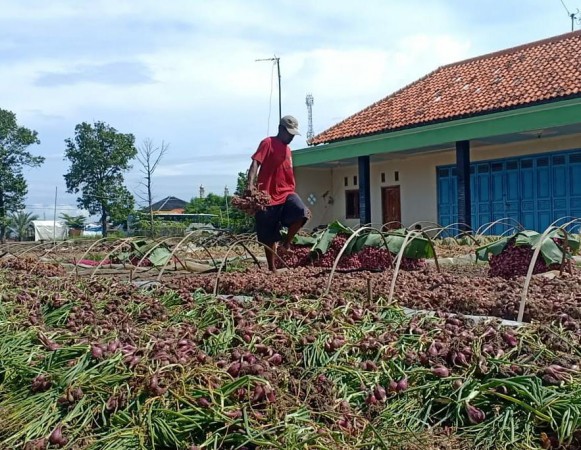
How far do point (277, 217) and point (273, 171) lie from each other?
47cm

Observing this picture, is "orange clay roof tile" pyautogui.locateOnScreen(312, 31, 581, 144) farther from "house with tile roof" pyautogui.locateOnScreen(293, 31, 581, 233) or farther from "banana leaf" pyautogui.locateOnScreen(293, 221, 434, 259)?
"banana leaf" pyautogui.locateOnScreen(293, 221, 434, 259)

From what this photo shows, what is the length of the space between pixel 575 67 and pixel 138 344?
49.9 ft

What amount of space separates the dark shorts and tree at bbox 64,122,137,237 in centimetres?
2693

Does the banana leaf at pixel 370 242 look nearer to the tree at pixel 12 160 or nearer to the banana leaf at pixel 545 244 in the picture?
the banana leaf at pixel 545 244

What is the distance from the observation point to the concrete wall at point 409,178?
1678cm

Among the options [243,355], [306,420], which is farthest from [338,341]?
[306,420]

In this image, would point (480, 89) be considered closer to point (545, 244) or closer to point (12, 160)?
point (545, 244)

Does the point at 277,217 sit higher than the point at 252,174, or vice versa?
the point at 252,174

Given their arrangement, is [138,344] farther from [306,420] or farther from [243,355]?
[306,420]

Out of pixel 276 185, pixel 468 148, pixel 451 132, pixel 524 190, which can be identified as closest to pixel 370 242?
pixel 276 185

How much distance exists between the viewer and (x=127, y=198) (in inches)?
1309

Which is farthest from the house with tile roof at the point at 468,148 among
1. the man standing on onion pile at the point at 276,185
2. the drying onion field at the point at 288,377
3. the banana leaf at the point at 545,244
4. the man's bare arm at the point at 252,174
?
the drying onion field at the point at 288,377

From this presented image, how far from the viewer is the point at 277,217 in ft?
23.2

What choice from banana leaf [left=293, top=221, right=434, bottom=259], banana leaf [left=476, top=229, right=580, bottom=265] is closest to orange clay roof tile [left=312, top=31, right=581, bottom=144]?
banana leaf [left=476, top=229, right=580, bottom=265]
